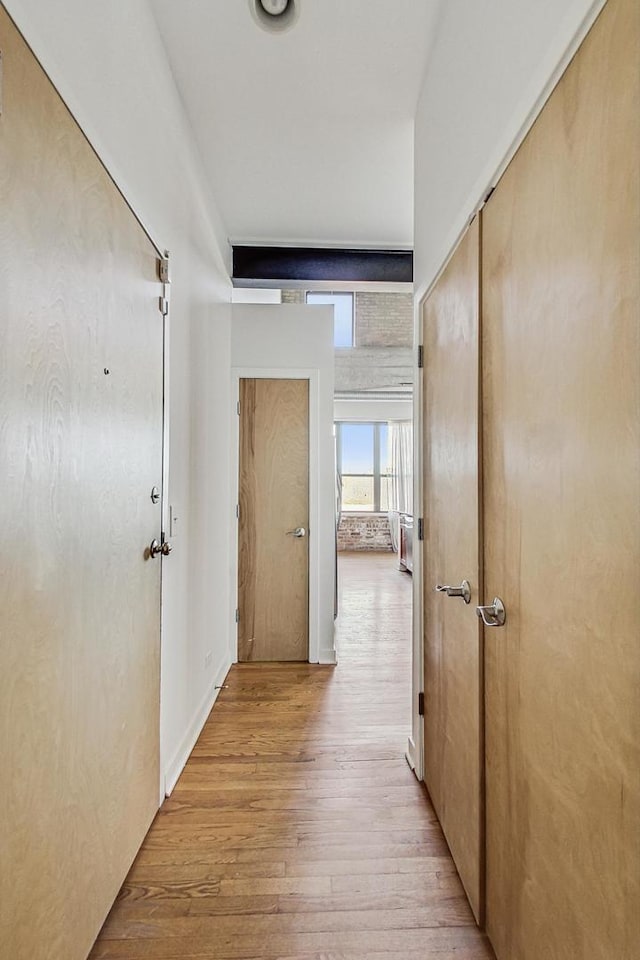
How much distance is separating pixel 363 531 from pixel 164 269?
823 centimetres

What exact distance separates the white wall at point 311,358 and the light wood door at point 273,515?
0.08m

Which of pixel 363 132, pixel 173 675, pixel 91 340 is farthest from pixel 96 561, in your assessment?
pixel 363 132

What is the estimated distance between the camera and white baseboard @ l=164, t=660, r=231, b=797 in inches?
79.7

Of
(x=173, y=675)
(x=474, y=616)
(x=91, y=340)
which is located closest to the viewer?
(x=91, y=340)

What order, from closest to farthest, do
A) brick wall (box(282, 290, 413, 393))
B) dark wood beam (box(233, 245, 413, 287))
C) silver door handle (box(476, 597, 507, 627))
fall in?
silver door handle (box(476, 597, 507, 627)) < dark wood beam (box(233, 245, 413, 287)) < brick wall (box(282, 290, 413, 393))

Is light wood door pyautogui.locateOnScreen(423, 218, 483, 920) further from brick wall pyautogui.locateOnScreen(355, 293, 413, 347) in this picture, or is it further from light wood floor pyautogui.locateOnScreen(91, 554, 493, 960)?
brick wall pyautogui.locateOnScreen(355, 293, 413, 347)

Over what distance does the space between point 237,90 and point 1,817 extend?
268 cm

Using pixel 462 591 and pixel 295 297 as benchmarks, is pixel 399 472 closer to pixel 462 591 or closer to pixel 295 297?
pixel 295 297

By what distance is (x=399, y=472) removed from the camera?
9.48 meters

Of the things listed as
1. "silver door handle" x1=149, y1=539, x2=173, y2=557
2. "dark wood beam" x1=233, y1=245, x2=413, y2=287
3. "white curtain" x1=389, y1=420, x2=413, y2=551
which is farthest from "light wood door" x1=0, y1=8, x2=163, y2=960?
"white curtain" x1=389, y1=420, x2=413, y2=551

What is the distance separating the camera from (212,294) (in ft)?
9.74

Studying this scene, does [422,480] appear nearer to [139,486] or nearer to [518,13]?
[139,486]

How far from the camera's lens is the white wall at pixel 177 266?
1276 mm

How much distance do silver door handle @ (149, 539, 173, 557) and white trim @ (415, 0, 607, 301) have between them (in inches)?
57.2
